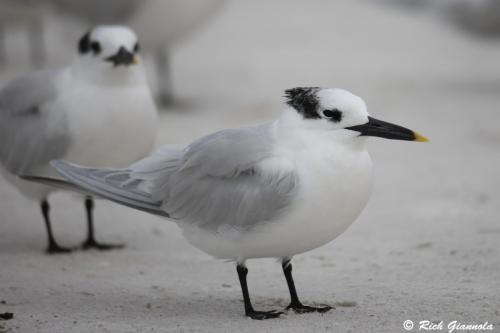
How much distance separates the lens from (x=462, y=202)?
5.03m

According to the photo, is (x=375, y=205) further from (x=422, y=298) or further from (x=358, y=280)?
(x=422, y=298)

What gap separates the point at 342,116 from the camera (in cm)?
295

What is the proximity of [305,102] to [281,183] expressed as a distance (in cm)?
32

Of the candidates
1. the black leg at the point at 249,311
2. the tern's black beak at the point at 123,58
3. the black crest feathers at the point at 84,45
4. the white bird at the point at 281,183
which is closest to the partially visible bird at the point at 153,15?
the black crest feathers at the point at 84,45

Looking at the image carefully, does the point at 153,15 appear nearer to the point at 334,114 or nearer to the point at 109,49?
the point at 109,49

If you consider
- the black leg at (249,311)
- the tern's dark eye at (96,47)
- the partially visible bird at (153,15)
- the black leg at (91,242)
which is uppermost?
the partially visible bird at (153,15)

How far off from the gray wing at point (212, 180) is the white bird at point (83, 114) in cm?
63

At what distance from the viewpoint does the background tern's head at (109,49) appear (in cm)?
415

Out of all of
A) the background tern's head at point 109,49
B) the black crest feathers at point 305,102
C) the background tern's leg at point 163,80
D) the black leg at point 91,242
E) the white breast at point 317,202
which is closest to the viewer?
the white breast at point 317,202

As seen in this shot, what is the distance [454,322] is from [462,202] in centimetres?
223

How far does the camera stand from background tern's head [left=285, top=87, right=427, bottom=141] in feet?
9.66

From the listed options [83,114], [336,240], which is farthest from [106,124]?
[336,240]

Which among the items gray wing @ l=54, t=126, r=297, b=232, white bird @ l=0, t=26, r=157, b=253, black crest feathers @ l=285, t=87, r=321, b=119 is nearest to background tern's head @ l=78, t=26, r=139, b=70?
white bird @ l=0, t=26, r=157, b=253

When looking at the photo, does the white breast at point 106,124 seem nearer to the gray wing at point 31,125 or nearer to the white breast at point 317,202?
the gray wing at point 31,125
